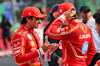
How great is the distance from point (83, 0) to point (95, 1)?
918 mm

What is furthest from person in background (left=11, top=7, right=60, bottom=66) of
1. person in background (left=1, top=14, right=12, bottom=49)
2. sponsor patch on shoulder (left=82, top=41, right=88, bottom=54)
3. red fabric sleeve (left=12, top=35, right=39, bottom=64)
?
person in background (left=1, top=14, right=12, bottom=49)

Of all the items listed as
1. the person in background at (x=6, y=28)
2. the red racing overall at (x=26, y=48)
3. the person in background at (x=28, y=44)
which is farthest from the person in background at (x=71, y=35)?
the person in background at (x=6, y=28)

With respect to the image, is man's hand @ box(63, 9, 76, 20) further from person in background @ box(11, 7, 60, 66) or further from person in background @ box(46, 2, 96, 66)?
person in background @ box(11, 7, 60, 66)

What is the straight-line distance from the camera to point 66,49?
3.44 meters

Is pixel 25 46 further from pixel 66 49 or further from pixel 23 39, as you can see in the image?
pixel 66 49

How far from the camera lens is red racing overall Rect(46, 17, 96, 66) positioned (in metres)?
3.33

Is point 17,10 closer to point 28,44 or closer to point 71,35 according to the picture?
point 28,44

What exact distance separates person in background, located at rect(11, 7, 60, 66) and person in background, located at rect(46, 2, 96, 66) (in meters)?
0.23

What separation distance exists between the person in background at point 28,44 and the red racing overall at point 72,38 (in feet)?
0.71

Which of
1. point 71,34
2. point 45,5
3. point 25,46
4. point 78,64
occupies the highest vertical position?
point 71,34

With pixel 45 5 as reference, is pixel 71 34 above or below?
above

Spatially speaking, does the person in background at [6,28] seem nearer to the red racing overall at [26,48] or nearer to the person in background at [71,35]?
the red racing overall at [26,48]

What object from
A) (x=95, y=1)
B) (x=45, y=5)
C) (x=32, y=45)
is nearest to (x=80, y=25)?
(x=32, y=45)

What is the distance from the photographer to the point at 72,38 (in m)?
3.35
